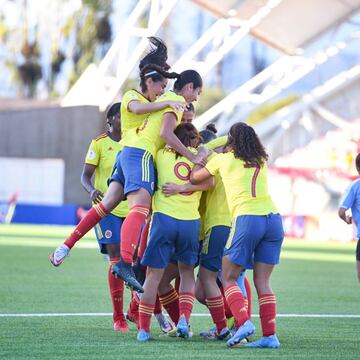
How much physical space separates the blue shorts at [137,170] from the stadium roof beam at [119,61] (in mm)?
23796

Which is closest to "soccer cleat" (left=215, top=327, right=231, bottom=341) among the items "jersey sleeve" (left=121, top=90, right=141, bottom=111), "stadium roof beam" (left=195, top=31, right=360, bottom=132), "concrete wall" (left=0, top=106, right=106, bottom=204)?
"jersey sleeve" (left=121, top=90, right=141, bottom=111)

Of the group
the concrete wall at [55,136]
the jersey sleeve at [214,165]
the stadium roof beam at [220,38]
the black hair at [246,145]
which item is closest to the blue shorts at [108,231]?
the jersey sleeve at [214,165]

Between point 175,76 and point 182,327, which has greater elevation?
point 175,76

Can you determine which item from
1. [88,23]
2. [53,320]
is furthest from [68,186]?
[53,320]

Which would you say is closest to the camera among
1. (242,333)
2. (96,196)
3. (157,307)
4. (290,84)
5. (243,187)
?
(242,333)

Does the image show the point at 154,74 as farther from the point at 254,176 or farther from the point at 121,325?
the point at 121,325

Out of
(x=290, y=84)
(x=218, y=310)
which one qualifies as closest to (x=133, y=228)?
(x=218, y=310)

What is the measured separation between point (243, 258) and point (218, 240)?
25.1 inches

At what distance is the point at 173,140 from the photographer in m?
9.25

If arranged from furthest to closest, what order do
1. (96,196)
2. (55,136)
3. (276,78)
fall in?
(55,136)
(276,78)
(96,196)

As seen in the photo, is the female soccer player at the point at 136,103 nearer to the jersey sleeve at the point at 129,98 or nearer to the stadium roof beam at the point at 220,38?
the jersey sleeve at the point at 129,98

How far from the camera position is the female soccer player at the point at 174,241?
9008 millimetres

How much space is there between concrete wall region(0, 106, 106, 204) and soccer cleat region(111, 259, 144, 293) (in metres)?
34.7

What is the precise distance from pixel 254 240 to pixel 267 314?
61 centimetres
